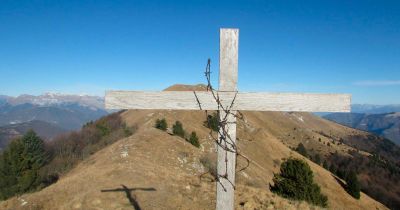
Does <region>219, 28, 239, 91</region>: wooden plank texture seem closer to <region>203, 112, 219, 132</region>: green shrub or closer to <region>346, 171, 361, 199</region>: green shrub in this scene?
<region>203, 112, 219, 132</region>: green shrub

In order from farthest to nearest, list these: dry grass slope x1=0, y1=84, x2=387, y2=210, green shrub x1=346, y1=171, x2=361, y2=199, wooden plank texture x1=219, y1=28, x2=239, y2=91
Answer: green shrub x1=346, y1=171, x2=361, y2=199 → dry grass slope x1=0, y1=84, x2=387, y2=210 → wooden plank texture x1=219, y1=28, x2=239, y2=91

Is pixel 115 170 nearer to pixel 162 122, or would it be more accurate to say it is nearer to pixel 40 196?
pixel 40 196

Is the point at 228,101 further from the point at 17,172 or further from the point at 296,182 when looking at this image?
the point at 17,172

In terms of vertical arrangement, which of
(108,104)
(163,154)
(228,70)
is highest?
(228,70)

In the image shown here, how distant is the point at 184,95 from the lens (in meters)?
4.79

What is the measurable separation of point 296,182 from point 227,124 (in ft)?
69.0

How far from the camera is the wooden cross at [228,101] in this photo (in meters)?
4.55

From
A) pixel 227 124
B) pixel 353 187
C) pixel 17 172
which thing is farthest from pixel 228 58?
pixel 353 187

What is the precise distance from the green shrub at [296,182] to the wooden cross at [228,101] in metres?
19.9

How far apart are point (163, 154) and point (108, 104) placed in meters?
29.3

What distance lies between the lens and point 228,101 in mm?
4645

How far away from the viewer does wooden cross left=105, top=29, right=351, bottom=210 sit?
455 centimetres

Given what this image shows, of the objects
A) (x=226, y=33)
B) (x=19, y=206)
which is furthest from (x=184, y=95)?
(x=19, y=206)

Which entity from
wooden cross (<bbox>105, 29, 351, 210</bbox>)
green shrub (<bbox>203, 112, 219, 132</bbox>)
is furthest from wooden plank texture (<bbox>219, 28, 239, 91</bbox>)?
green shrub (<bbox>203, 112, 219, 132</bbox>)
